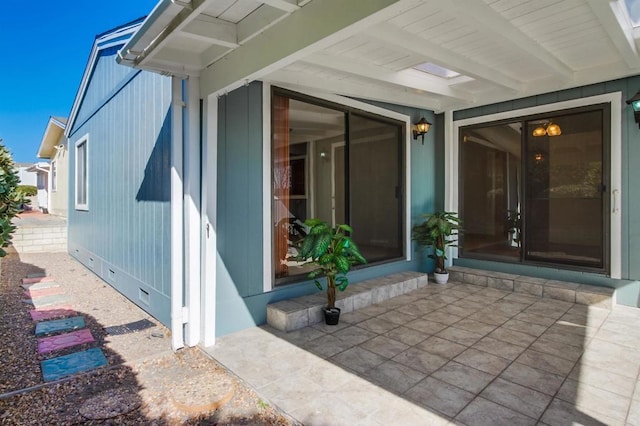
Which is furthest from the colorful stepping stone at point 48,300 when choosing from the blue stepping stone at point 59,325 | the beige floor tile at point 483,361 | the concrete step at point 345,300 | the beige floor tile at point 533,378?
the beige floor tile at point 533,378

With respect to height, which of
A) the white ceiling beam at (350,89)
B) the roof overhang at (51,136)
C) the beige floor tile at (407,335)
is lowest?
the beige floor tile at (407,335)

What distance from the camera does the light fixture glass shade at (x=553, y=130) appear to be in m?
4.55

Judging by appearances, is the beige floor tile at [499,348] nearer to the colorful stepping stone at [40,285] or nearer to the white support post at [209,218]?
the white support post at [209,218]

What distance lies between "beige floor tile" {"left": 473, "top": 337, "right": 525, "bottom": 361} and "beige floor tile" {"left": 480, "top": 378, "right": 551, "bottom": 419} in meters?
0.47

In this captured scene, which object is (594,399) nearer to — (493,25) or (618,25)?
(493,25)

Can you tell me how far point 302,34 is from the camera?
78.3 inches

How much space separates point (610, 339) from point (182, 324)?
370 centimetres

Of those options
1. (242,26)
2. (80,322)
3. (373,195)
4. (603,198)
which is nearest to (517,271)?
(603,198)

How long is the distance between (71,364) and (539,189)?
5.48 metres

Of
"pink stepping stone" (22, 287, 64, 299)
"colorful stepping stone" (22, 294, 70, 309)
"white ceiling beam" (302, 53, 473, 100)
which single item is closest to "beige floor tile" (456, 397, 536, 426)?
"white ceiling beam" (302, 53, 473, 100)

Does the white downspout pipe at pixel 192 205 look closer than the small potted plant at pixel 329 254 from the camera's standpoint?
Yes

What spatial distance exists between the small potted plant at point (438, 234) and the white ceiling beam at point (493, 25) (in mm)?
2207

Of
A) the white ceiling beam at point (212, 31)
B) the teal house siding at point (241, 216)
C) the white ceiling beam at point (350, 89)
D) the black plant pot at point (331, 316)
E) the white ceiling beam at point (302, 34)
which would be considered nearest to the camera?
the white ceiling beam at point (302, 34)

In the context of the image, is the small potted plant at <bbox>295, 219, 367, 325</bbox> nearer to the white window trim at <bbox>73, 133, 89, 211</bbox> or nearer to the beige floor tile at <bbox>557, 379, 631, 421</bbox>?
the beige floor tile at <bbox>557, 379, 631, 421</bbox>
